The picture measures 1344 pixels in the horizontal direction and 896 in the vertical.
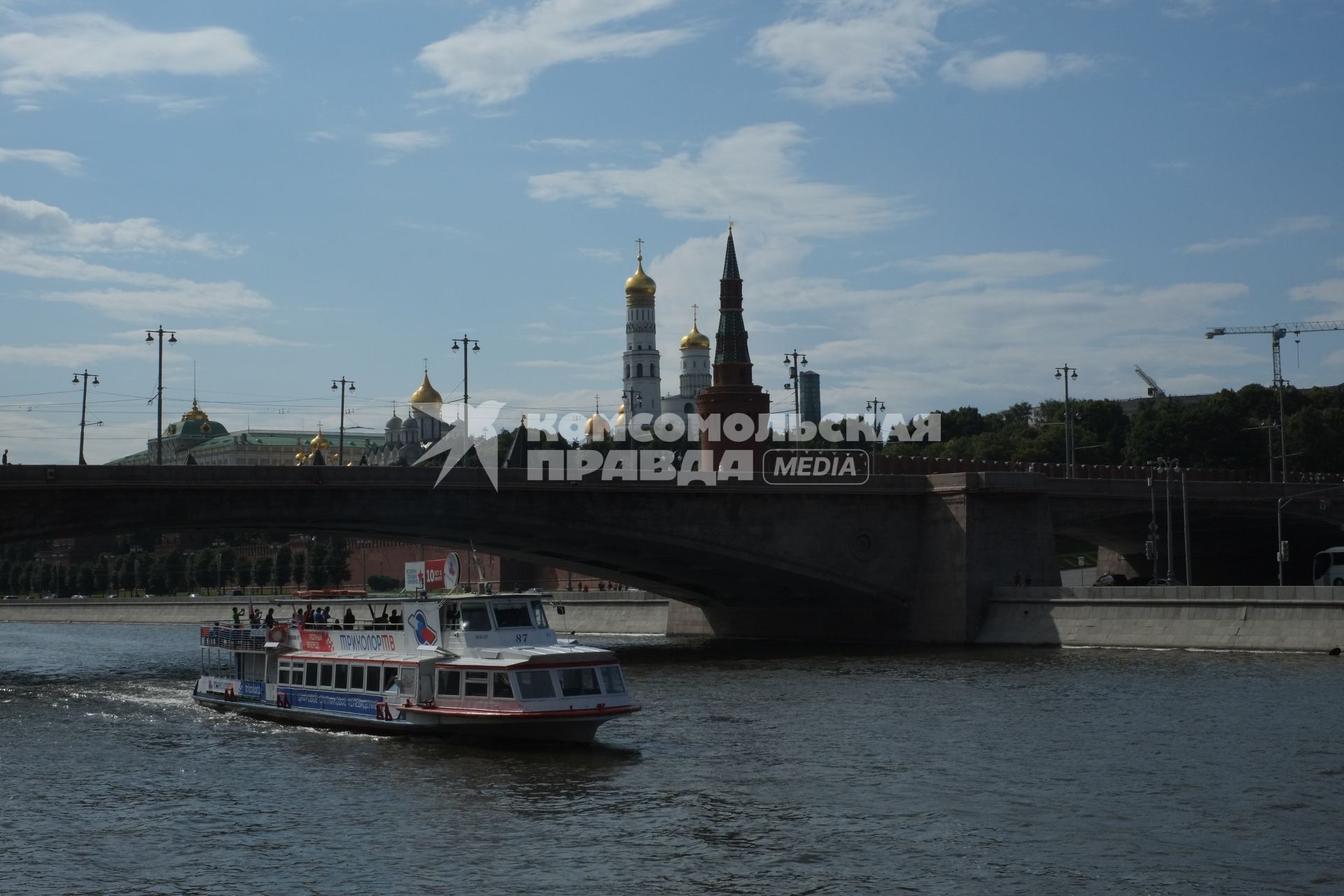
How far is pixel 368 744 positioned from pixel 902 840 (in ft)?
Result: 55.5

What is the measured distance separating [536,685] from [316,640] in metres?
10.1

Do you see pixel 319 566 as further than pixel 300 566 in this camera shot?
No

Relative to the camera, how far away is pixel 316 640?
143 feet

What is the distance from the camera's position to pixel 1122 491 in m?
71.8

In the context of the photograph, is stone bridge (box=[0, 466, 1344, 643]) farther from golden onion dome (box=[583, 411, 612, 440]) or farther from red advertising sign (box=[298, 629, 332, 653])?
golden onion dome (box=[583, 411, 612, 440])

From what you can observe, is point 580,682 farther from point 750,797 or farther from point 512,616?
point 750,797

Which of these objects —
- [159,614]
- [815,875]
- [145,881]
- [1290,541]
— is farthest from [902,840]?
[159,614]

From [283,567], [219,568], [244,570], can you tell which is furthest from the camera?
[244,570]

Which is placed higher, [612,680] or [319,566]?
[319,566]

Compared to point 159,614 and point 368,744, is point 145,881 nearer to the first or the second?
point 368,744

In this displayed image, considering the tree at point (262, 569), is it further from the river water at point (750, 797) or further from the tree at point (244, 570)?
the river water at point (750, 797)

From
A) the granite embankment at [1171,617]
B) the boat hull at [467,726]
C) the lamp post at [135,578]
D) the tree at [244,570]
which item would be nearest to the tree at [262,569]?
the tree at [244,570]

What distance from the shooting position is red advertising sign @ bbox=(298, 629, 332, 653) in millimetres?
43094

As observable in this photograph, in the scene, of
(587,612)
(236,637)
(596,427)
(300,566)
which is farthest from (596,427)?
(236,637)
